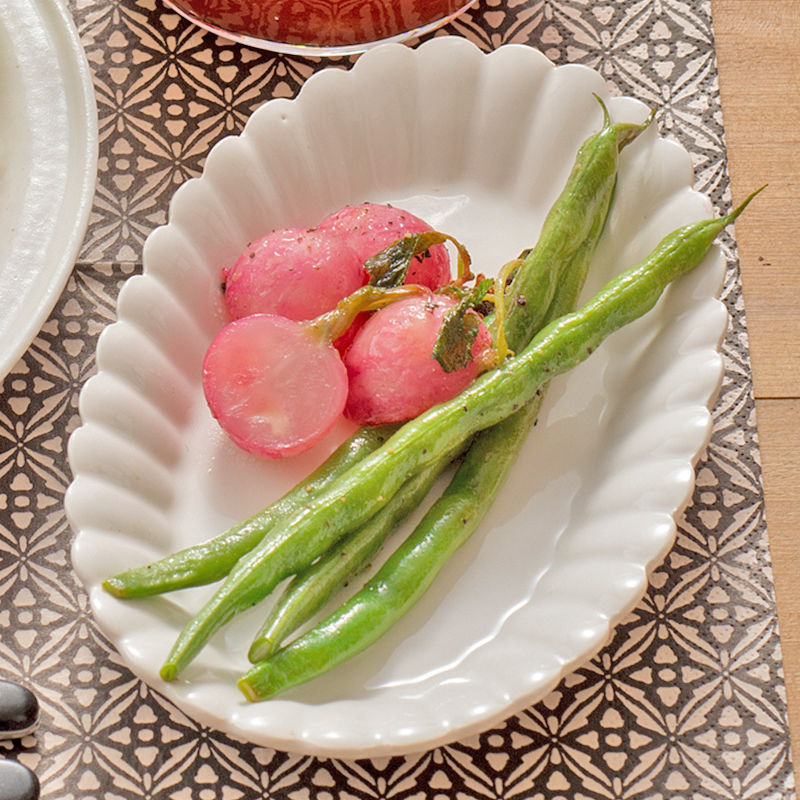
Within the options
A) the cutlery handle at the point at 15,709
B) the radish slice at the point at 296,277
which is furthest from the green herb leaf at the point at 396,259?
the cutlery handle at the point at 15,709

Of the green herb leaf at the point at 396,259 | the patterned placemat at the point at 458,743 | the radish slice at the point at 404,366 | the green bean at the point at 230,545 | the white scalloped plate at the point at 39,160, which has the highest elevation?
A: the white scalloped plate at the point at 39,160

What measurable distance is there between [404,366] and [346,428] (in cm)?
8

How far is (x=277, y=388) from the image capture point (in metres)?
0.87

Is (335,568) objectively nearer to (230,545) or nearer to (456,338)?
(230,545)

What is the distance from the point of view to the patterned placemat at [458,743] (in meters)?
0.85

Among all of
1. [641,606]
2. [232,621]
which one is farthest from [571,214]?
[232,621]

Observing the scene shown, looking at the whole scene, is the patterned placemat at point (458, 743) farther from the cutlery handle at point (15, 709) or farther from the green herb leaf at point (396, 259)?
the green herb leaf at point (396, 259)

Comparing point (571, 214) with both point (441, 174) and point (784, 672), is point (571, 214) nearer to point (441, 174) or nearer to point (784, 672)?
point (441, 174)

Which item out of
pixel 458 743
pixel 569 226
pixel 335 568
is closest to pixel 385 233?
pixel 569 226

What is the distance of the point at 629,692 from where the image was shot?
0.87m

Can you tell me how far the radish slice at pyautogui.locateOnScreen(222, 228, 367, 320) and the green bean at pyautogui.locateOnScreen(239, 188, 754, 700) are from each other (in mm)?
155

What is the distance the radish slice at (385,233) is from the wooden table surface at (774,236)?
0.30 metres

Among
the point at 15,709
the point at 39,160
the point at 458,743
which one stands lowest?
the point at 458,743

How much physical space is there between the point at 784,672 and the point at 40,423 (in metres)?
0.65
